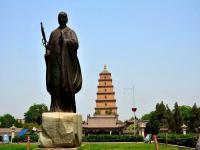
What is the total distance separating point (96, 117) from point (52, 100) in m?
64.6

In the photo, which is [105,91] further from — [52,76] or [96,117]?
[52,76]

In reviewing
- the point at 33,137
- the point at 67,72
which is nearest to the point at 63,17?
the point at 67,72

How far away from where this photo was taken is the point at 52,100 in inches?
334

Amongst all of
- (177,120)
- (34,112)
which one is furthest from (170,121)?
(34,112)

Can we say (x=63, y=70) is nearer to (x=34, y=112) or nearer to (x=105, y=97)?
(x=105, y=97)

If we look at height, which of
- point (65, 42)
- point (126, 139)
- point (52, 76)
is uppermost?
point (65, 42)

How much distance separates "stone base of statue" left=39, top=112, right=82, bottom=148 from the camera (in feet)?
26.1

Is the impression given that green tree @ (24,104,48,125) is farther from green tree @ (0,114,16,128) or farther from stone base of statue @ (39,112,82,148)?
stone base of statue @ (39,112,82,148)

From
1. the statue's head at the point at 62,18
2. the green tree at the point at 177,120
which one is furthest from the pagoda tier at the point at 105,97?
the statue's head at the point at 62,18

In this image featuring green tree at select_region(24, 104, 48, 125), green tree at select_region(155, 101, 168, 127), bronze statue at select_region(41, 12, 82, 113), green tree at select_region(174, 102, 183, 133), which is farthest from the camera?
green tree at select_region(24, 104, 48, 125)

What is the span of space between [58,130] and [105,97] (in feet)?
251

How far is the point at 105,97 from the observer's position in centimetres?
8431

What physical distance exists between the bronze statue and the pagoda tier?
75482 millimetres

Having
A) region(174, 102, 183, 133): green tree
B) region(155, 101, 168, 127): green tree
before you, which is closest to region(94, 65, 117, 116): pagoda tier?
region(155, 101, 168, 127): green tree
